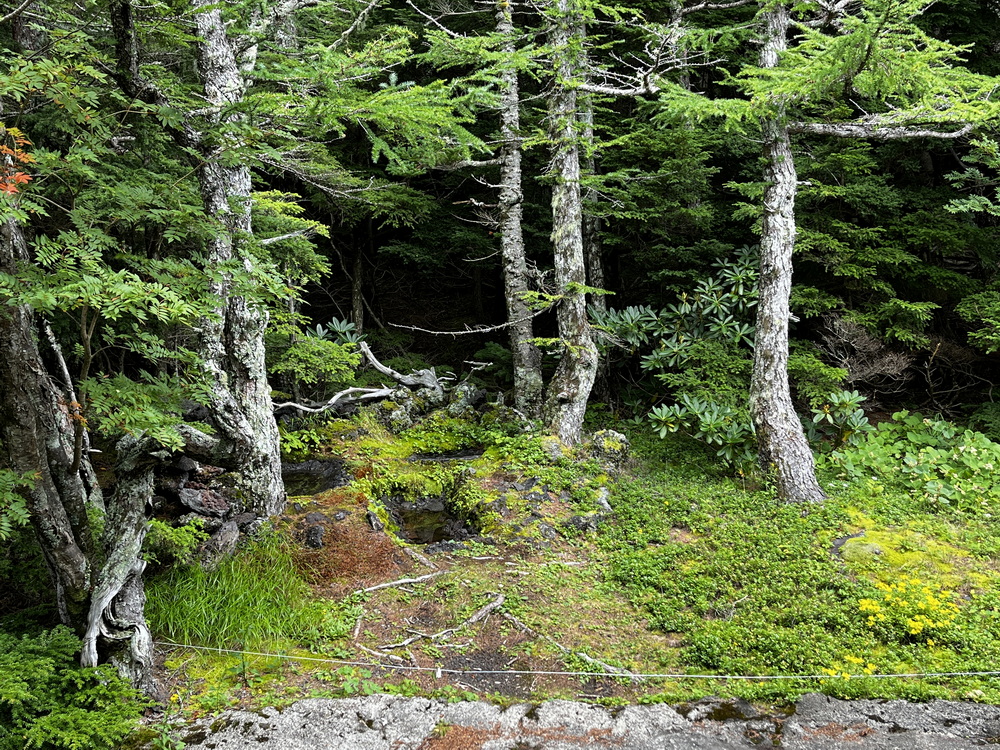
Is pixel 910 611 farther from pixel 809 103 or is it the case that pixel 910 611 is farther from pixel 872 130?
pixel 809 103

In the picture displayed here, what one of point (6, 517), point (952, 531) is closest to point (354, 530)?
point (6, 517)

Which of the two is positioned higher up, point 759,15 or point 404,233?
point 759,15

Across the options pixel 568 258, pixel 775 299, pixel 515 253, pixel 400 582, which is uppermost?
pixel 515 253

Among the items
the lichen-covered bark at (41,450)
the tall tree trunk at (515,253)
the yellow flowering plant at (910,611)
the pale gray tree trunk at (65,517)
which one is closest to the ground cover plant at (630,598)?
the yellow flowering plant at (910,611)

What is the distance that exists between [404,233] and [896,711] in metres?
13.4

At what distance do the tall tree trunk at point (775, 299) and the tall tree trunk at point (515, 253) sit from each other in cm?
317

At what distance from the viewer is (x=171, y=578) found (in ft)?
Answer: 15.8

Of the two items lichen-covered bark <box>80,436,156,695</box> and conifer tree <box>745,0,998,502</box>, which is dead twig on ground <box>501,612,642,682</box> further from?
conifer tree <box>745,0,998,502</box>

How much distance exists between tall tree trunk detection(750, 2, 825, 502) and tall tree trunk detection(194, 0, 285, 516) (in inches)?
226

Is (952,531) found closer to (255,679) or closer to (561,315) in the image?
(561,315)

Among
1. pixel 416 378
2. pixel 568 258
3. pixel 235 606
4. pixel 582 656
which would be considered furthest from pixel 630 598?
pixel 416 378

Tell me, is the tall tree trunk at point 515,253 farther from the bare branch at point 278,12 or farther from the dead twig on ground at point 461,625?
the dead twig on ground at point 461,625

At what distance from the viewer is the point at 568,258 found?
8.53 metres

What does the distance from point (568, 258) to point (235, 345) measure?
4561mm
